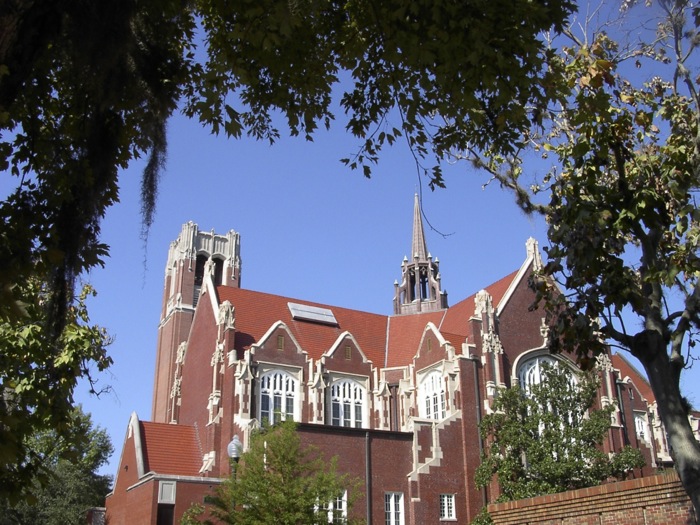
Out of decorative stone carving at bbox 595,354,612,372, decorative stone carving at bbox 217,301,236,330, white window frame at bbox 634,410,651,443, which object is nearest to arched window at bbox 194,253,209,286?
decorative stone carving at bbox 217,301,236,330

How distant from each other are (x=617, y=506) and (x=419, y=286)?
129ft

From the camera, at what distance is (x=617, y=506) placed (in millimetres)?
13391

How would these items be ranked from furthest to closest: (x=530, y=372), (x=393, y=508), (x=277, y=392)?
1. (x=530, y=372)
2. (x=277, y=392)
3. (x=393, y=508)

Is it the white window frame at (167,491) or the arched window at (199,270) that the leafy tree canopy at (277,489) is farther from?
the arched window at (199,270)

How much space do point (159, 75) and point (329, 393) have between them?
3266cm

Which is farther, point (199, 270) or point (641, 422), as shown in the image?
point (199, 270)

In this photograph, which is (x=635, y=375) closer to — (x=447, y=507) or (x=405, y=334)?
(x=405, y=334)

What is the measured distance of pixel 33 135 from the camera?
7.51m

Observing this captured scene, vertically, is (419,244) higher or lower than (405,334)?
higher

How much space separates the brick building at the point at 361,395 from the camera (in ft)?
110

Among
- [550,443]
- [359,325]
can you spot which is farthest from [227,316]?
[550,443]

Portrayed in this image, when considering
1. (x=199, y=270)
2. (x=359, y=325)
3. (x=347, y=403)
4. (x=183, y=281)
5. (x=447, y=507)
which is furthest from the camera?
(x=199, y=270)

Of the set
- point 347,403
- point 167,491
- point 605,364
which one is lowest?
point 167,491

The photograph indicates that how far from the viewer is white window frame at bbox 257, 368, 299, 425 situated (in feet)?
120
